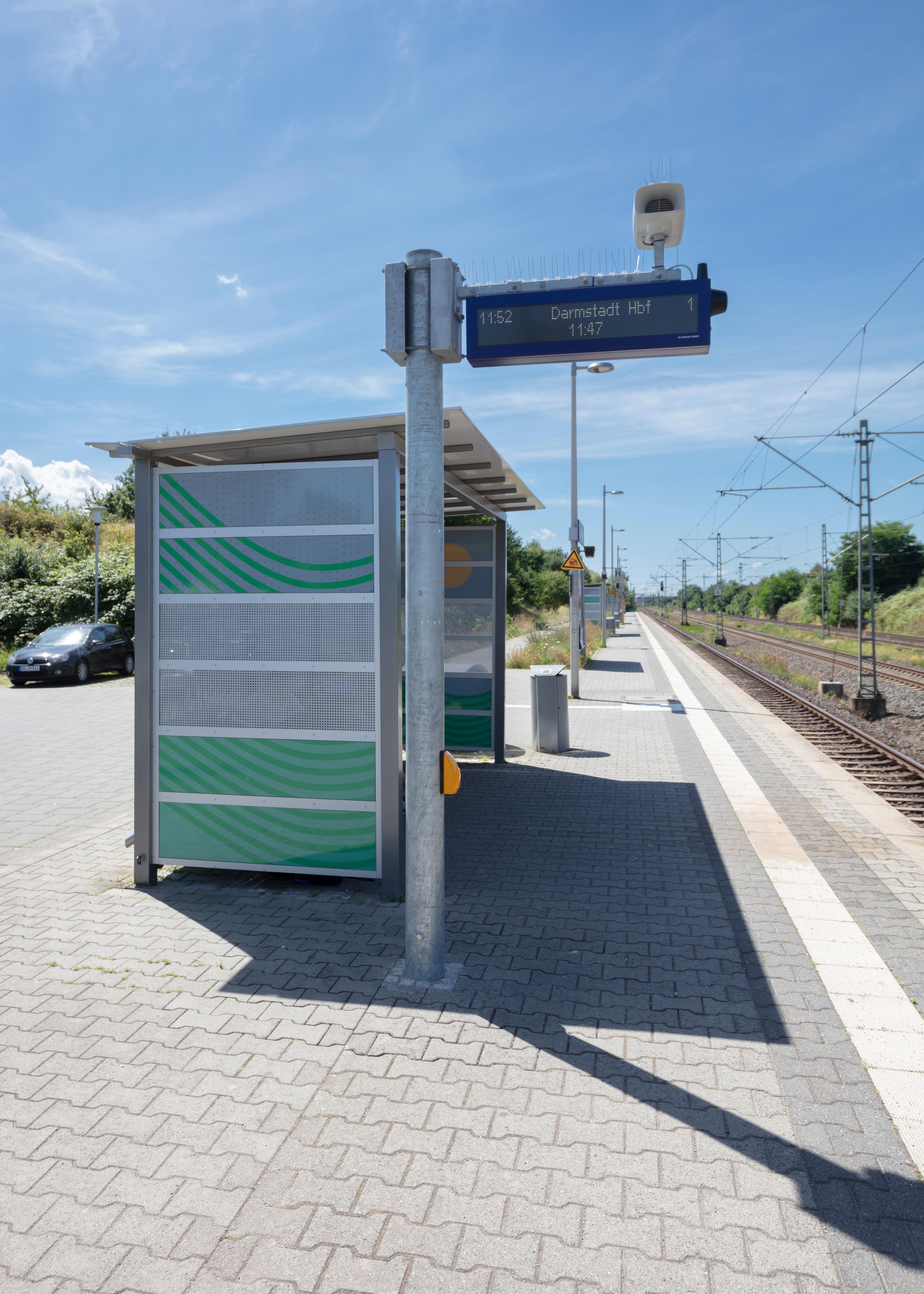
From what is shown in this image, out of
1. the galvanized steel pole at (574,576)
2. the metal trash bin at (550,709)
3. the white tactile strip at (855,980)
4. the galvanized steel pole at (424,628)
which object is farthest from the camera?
the galvanized steel pole at (574,576)

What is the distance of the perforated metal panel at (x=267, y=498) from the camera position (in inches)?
212

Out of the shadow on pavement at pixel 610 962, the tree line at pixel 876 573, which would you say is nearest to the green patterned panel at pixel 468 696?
the shadow on pavement at pixel 610 962

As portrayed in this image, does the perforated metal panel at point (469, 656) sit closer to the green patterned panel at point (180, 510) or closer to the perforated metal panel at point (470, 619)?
the perforated metal panel at point (470, 619)

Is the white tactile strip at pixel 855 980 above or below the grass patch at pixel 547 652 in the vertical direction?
below

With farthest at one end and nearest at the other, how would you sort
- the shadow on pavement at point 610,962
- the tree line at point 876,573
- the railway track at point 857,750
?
1. the tree line at point 876,573
2. the railway track at point 857,750
3. the shadow on pavement at point 610,962

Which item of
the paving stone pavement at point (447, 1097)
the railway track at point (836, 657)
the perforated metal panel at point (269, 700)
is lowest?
the paving stone pavement at point (447, 1097)

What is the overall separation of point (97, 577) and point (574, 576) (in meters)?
12.7

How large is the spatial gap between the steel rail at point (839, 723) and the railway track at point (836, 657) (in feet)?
8.59

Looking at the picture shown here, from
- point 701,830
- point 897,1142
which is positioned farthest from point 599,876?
point 897,1142

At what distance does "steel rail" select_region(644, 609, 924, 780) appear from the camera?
10.1 m

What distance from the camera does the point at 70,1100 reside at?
3.20 metres

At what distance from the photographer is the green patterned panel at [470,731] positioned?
10.1 metres

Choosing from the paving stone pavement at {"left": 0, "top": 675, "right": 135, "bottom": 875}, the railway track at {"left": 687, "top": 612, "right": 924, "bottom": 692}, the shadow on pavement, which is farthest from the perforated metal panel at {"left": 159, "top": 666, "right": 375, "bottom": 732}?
the railway track at {"left": 687, "top": 612, "right": 924, "bottom": 692}

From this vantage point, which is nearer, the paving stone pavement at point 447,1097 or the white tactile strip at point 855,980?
the paving stone pavement at point 447,1097
